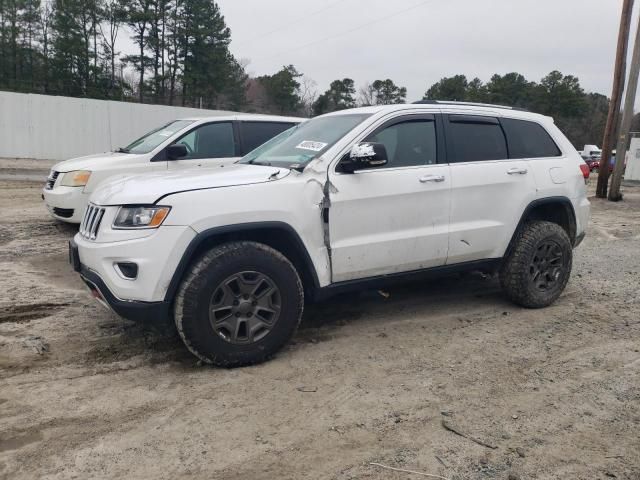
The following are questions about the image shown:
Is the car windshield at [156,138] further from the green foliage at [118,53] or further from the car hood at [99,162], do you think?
the green foliage at [118,53]

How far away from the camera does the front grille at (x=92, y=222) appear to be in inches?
146

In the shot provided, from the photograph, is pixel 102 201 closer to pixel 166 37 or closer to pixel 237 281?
pixel 237 281

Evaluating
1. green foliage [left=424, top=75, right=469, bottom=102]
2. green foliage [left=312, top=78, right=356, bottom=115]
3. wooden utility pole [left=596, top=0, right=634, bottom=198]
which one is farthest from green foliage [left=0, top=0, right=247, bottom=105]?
wooden utility pole [left=596, top=0, right=634, bottom=198]

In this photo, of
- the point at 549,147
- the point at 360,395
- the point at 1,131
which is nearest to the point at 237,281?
the point at 360,395

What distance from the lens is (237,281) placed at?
3.63 metres

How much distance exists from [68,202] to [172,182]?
14.5 ft

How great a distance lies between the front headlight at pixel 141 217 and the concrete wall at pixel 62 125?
70.1ft

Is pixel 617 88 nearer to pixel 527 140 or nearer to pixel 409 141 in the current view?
pixel 527 140

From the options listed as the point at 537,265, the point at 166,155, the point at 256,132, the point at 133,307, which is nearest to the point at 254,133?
the point at 256,132

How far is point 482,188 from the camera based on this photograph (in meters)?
4.72

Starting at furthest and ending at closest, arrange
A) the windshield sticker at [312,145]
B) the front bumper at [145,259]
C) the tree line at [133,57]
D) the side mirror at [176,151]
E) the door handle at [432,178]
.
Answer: the tree line at [133,57] → the side mirror at [176,151] → the door handle at [432,178] → the windshield sticker at [312,145] → the front bumper at [145,259]

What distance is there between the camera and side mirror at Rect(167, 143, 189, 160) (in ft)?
23.8

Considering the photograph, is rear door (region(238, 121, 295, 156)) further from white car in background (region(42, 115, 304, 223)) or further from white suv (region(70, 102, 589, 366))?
white suv (region(70, 102, 589, 366))

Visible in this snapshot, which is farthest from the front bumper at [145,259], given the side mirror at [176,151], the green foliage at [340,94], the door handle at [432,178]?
the green foliage at [340,94]
